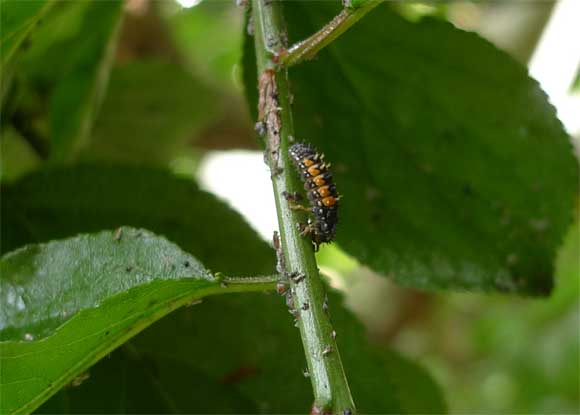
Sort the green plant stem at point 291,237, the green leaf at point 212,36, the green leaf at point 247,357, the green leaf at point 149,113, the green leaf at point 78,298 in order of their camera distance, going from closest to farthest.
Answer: the green plant stem at point 291,237, the green leaf at point 78,298, the green leaf at point 247,357, the green leaf at point 149,113, the green leaf at point 212,36

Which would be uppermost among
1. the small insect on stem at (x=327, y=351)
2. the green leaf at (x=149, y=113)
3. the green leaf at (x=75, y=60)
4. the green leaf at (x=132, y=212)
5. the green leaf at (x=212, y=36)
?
the small insect on stem at (x=327, y=351)

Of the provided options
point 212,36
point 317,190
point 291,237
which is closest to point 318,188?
point 317,190

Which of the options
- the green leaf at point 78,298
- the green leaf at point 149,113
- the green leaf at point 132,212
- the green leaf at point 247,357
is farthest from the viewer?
the green leaf at point 149,113

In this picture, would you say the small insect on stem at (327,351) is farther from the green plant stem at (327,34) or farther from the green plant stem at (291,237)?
the green plant stem at (327,34)

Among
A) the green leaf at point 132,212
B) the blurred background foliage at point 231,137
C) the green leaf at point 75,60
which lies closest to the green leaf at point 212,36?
the blurred background foliage at point 231,137

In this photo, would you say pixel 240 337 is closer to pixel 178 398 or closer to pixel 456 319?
pixel 178 398

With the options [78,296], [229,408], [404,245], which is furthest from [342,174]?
[78,296]
